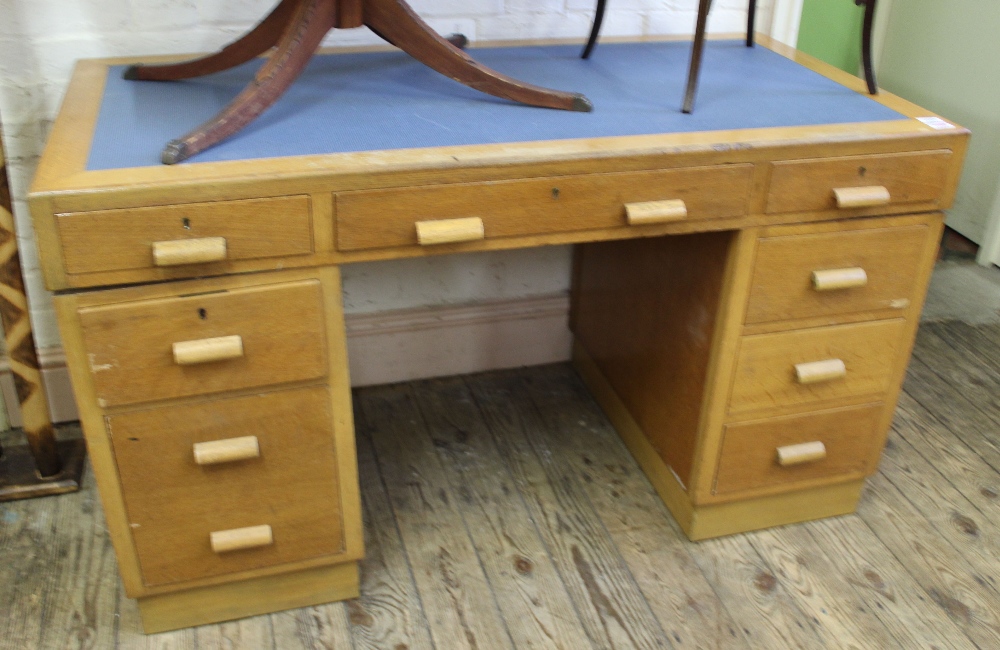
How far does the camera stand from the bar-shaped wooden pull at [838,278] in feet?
5.04

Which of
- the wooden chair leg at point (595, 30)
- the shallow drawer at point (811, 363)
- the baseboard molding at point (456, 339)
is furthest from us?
the baseboard molding at point (456, 339)

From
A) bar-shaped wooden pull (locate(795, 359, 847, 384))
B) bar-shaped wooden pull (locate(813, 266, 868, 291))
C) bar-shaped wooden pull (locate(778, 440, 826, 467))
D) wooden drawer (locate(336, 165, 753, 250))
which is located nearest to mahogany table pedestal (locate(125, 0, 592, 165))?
wooden drawer (locate(336, 165, 753, 250))

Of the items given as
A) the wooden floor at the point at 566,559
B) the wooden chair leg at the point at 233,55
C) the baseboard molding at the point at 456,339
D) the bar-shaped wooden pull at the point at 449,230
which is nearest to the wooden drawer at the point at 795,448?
the wooden floor at the point at 566,559

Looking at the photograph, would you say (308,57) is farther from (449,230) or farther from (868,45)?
(868,45)

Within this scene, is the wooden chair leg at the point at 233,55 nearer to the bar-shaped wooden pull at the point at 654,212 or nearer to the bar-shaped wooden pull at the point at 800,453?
the bar-shaped wooden pull at the point at 654,212

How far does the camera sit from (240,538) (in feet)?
4.84

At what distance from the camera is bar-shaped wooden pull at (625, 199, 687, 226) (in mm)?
1392

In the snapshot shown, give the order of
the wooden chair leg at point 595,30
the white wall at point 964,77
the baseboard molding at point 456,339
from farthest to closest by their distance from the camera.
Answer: the white wall at point 964,77
the baseboard molding at point 456,339
the wooden chair leg at point 595,30

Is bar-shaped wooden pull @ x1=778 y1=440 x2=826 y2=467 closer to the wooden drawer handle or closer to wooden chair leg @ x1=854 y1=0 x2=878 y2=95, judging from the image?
the wooden drawer handle

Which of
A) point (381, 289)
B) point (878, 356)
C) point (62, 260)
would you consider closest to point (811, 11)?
point (878, 356)

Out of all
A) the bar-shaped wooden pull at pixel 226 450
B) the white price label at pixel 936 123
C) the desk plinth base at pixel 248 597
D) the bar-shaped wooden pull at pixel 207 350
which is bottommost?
the desk plinth base at pixel 248 597

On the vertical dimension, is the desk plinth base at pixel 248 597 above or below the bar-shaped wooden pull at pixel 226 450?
below

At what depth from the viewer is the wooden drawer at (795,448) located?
5.55 feet

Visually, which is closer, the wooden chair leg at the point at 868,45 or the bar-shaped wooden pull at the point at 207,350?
the bar-shaped wooden pull at the point at 207,350
